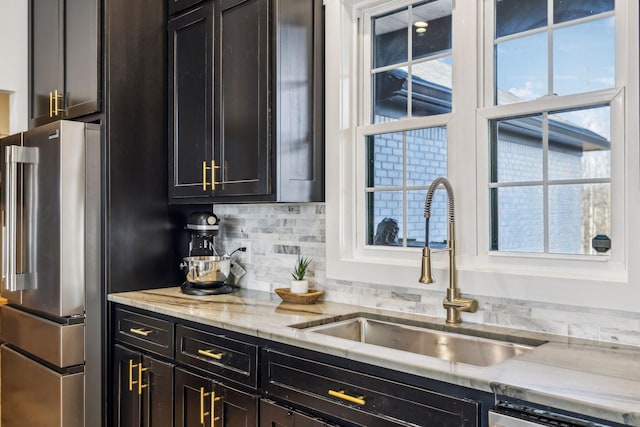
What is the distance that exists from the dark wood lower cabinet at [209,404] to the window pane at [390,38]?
5.12 ft

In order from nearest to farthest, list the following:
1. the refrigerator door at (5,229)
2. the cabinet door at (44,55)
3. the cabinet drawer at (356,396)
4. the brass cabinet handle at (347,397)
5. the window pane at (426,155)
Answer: the cabinet drawer at (356,396)
the brass cabinet handle at (347,397)
the window pane at (426,155)
the refrigerator door at (5,229)
the cabinet door at (44,55)

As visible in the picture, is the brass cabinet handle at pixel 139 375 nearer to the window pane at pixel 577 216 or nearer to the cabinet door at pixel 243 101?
the cabinet door at pixel 243 101

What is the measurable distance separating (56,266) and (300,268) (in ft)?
4.00

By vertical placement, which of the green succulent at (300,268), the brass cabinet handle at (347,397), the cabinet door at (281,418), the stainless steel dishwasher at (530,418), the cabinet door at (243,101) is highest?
the cabinet door at (243,101)

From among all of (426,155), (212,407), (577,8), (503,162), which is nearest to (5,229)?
(212,407)

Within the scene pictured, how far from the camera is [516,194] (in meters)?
2.07

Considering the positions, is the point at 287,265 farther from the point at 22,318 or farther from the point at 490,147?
the point at 22,318

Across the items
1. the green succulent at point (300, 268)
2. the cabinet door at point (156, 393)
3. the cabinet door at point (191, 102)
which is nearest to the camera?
the cabinet door at point (156, 393)

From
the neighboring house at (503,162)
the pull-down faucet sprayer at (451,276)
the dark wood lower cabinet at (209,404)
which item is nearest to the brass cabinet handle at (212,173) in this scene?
the neighboring house at (503,162)

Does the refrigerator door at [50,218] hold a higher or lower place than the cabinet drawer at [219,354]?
higher

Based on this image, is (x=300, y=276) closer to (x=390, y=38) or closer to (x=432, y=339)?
(x=432, y=339)

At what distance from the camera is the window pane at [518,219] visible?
2018 millimetres

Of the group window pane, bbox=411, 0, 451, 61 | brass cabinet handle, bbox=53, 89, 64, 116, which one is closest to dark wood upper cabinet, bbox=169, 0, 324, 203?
window pane, bbox=411, 0, 451, 61

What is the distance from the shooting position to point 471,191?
2141mm
